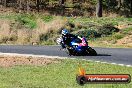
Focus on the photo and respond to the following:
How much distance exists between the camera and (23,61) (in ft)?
70.0

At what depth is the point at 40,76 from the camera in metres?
16.8

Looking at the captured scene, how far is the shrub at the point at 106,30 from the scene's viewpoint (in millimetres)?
35219

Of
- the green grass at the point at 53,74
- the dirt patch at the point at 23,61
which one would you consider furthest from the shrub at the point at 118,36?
the green grass at the point at 53,74

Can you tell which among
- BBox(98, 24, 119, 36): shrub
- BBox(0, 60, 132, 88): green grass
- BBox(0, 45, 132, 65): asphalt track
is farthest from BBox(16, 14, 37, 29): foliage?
BBox(0, 60, 132, 88): green grass

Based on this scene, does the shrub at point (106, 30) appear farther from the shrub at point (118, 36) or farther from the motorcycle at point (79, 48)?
the motorcycle at point (79, 48)

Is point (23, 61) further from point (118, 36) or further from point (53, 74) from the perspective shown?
point (118, 36)

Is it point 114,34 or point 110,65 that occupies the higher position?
point 110,65

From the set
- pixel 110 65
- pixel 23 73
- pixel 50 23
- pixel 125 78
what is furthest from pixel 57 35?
pixel 125 78

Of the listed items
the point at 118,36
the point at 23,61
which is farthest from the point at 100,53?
the point at 118,36

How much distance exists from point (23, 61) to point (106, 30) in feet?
50.1

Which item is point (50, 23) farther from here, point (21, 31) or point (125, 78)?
point (125, 78)

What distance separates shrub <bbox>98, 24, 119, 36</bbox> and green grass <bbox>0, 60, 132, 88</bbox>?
1386 cm

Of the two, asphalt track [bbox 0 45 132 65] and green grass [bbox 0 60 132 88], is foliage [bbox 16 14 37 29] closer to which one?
asphalt track [bbox 0 45 132 65]

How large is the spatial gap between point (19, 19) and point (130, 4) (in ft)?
77.1
